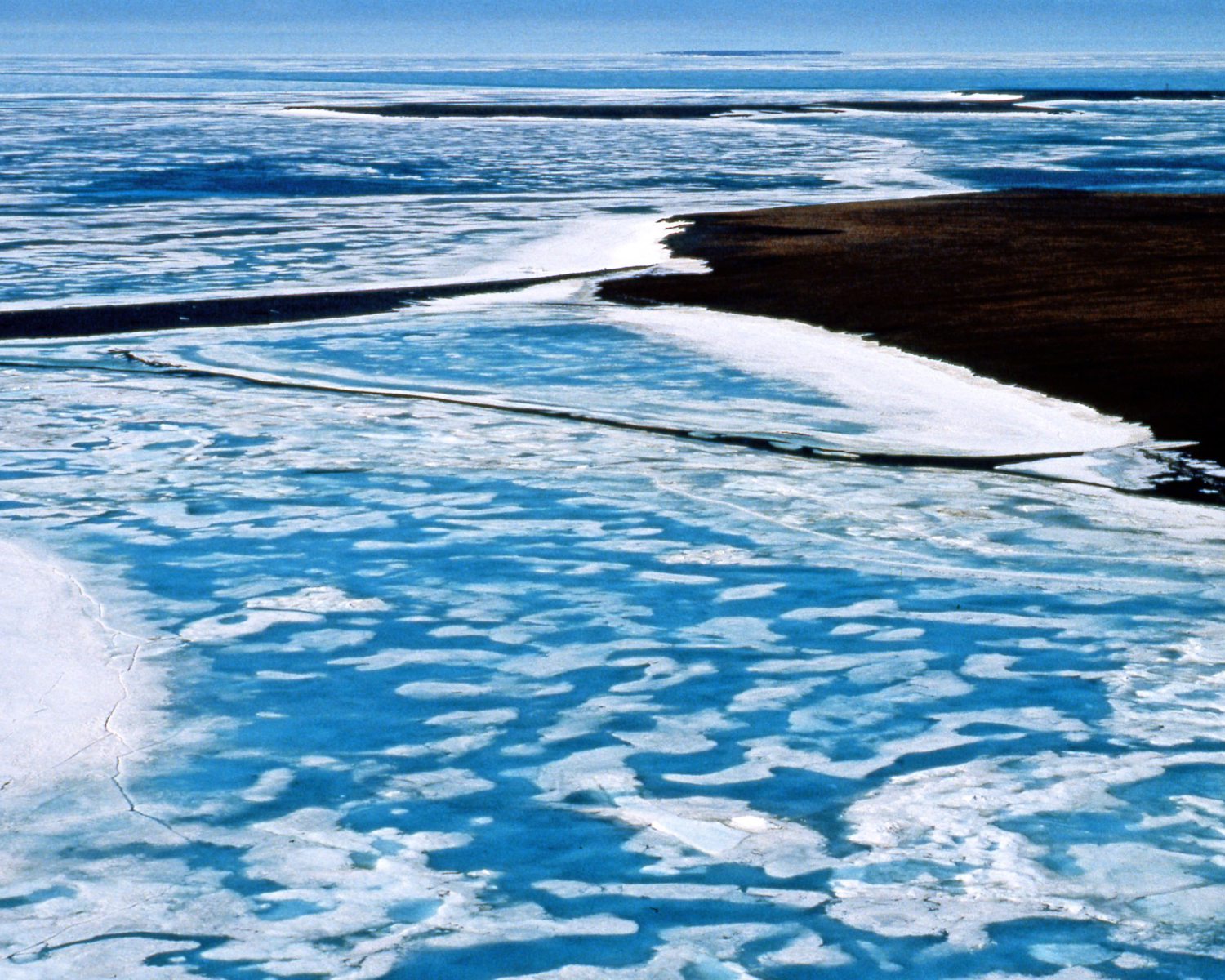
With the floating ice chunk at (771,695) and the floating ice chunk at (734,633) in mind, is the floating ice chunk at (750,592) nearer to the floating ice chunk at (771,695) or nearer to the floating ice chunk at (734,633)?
the floating ice chunk at (734,633)

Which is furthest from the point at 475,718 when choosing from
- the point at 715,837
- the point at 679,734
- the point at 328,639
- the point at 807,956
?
the point at 807,956

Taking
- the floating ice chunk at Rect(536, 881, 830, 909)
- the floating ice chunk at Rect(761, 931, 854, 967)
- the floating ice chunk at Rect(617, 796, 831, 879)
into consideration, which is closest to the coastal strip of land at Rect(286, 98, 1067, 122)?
the floating ice chunk at Rect(617, 796, 831, 879)

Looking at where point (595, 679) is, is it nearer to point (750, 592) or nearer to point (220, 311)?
point (750, 592)

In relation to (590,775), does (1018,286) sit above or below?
above

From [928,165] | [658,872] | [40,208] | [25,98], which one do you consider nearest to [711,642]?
[658,872]

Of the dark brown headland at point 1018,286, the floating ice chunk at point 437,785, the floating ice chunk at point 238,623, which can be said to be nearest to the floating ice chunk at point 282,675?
the floating ice chunk at point 238,623

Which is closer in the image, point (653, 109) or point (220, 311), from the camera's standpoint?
point (220, 311)
